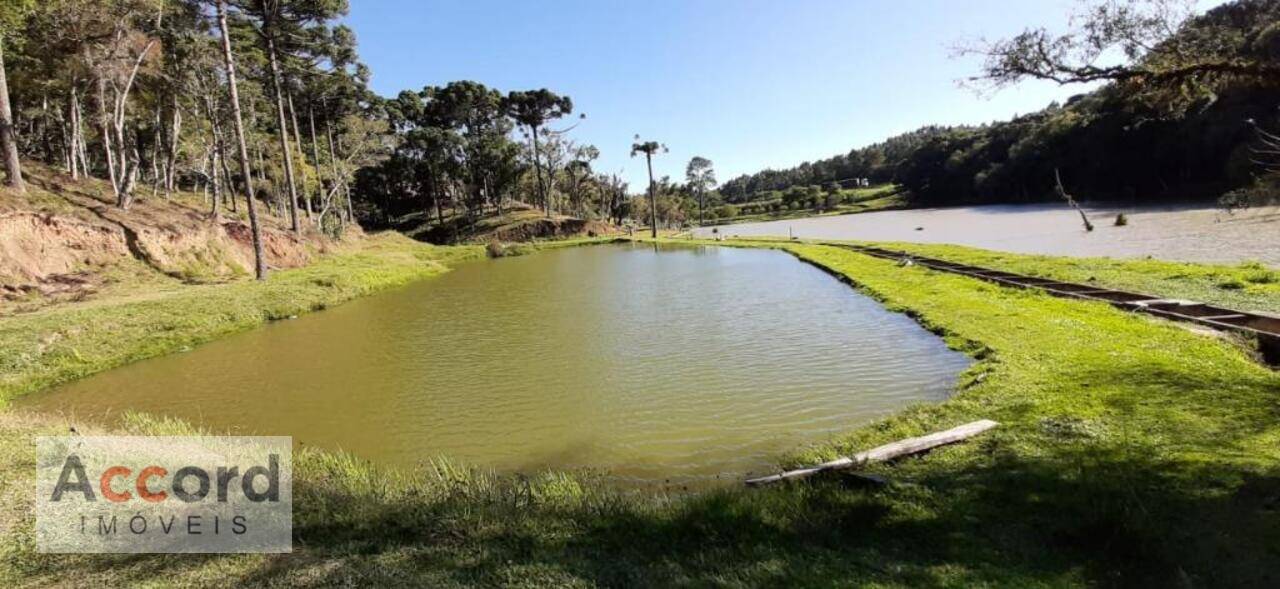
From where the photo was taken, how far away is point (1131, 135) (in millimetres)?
67000

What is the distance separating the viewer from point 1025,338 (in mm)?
11484

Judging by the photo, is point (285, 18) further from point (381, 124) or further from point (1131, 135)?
point (1131, 135)

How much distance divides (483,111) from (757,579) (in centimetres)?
7798

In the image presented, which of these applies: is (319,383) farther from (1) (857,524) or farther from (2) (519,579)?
(1) (857,524)

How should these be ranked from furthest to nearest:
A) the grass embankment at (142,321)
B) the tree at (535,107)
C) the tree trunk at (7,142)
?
the tree at (535,107) < the tree trunk at (7,142) < the grass embankment at (142,321)

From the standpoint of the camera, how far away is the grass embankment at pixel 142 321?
13.0 meters

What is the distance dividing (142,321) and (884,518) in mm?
19698

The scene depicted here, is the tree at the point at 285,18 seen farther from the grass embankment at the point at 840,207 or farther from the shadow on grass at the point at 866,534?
the grass embankment at the point at 840,207

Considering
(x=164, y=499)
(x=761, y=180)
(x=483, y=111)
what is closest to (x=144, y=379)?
(x=164, y=499)

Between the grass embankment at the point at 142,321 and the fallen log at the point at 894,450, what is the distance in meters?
13.3

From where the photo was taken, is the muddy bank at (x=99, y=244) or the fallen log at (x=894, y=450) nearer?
the fallen log at (x=894, y=450)

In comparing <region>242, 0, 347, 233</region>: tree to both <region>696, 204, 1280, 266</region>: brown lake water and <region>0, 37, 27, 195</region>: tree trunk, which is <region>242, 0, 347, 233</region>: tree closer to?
<region>0, 37, 27, 195</region>: tree trunk
